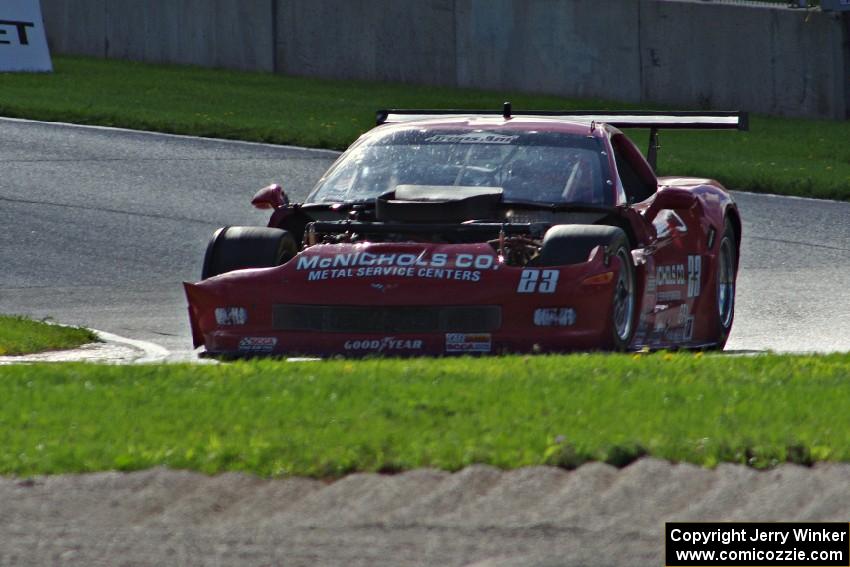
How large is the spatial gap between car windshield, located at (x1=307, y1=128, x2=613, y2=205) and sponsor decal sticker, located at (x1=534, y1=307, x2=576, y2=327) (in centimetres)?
124

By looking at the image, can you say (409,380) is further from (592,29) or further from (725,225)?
(592,29)

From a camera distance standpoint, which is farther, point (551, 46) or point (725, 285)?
point (551, 46)

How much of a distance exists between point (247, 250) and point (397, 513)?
4.39 meters

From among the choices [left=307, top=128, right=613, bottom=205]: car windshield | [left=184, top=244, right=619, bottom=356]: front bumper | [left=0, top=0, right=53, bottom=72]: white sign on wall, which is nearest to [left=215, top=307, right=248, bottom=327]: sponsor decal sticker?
[left=184, top=244, right=619, bottom=356]: front bumper

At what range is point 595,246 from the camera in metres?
9.47

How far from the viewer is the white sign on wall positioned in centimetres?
2647

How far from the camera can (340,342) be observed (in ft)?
31.3

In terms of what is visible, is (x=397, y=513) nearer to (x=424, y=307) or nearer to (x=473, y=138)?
(x=424, y=307)

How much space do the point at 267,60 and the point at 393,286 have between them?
75.0ft

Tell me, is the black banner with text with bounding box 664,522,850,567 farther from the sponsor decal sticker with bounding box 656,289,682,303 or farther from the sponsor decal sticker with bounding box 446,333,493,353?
the sponsor decal sticker with bounding box 656,289,682,303

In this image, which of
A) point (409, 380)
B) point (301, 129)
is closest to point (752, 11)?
point (301, 129)

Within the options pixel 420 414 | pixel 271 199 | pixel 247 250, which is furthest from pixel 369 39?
pixel 420 414

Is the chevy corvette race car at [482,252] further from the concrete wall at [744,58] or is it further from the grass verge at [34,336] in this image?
the concrete wall at [744,58]

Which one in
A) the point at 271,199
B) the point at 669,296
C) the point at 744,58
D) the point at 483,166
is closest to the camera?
the point at 669,296
